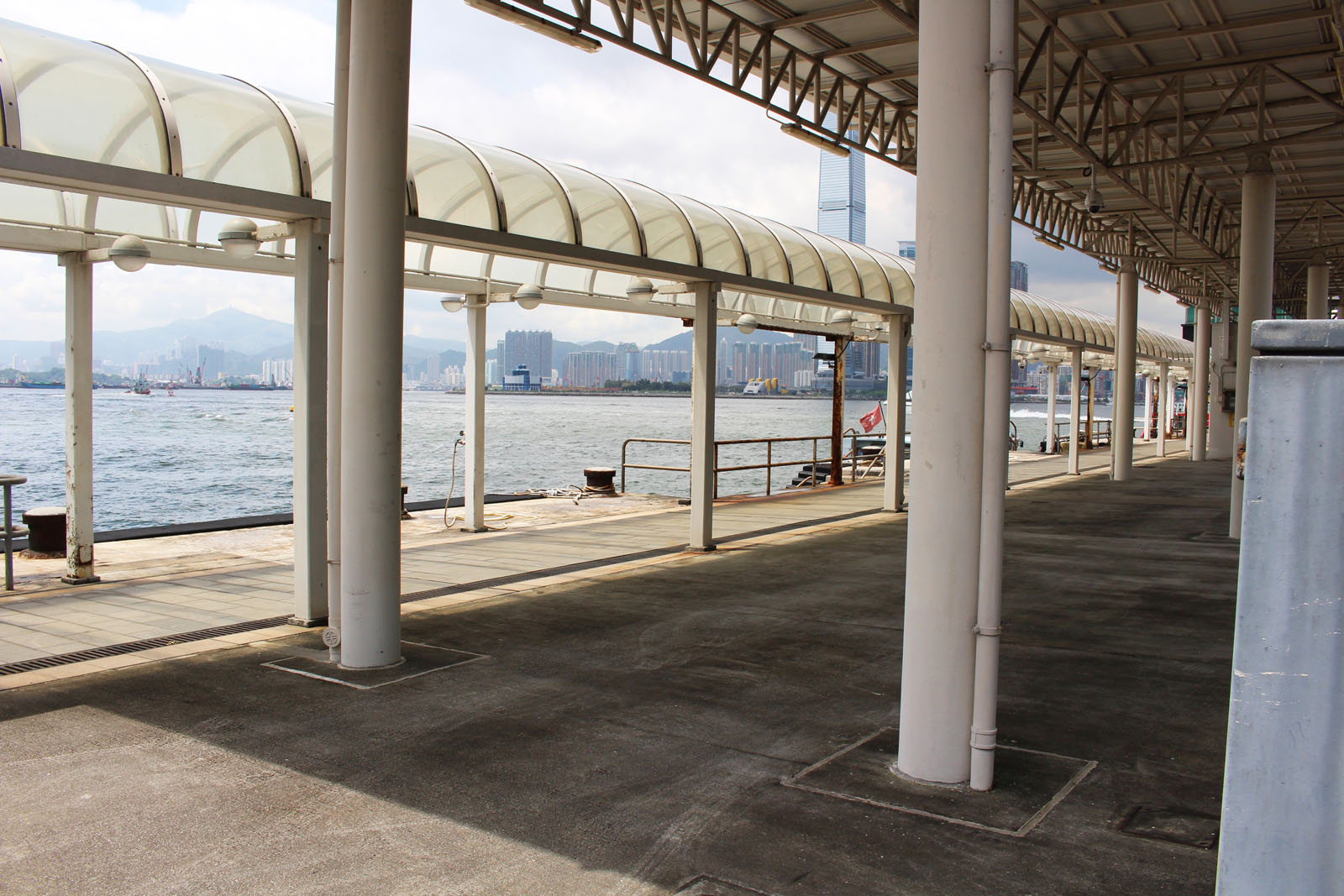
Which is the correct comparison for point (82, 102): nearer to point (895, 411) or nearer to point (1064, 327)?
point (895, 411)

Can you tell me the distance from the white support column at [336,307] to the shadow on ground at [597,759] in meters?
0.67

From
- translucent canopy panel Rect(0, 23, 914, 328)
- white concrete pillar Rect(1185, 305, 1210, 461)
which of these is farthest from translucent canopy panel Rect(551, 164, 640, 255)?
white concrete pillar Rect(1185, 305, 1210, 461)

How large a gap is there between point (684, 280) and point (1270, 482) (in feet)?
34.6

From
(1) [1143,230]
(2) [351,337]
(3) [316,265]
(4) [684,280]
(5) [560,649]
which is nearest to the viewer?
(2) [351,337]

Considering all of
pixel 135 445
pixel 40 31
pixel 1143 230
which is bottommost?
pixel 135 445

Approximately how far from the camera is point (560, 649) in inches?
278

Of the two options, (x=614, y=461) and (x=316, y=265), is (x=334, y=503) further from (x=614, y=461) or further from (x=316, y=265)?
(x=614, y=461)

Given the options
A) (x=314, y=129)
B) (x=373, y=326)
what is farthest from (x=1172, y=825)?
A: (x=314, y=129)

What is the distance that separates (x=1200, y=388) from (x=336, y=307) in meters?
31.4

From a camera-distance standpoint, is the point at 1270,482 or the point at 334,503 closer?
the point at 1270,482

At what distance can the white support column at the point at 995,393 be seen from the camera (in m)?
4.43

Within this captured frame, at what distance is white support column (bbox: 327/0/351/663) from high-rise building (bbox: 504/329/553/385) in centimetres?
13765

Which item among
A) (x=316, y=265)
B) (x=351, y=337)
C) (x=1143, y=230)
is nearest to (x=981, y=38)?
(x=351, y=337)

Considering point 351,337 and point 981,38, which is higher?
point 981,38
